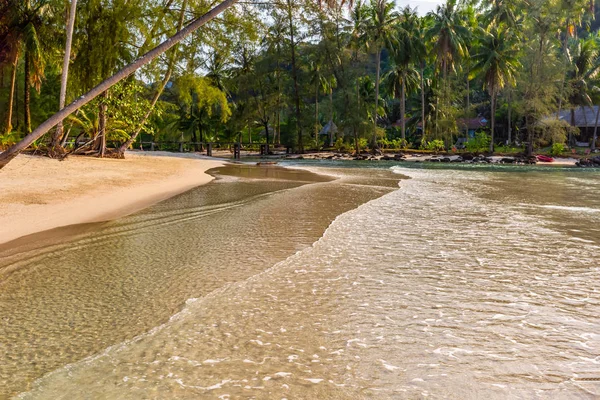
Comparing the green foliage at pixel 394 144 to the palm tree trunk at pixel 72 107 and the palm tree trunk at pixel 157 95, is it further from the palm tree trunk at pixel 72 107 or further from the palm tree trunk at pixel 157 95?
the palm tree trunk at pixel 72 107

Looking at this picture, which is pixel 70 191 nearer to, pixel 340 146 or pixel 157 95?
pixel 157 95

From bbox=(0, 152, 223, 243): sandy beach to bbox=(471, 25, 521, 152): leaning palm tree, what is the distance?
32.6 meters

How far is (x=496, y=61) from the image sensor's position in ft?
141

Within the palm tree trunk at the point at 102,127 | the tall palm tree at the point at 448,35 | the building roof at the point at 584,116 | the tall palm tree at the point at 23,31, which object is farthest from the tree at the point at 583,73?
the tall palm tree at the point at 23,31

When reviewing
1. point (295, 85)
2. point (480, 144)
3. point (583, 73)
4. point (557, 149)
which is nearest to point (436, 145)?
point (480, 144)

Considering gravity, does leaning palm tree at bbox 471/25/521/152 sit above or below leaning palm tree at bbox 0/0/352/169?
above

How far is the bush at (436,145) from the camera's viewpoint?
148 ft

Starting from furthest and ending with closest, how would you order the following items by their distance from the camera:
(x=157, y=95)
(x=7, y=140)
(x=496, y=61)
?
(x=496, y=61) < (x=157, y=95) < (x=7, y=140)

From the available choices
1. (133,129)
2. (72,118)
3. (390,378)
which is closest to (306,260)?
(390,378)

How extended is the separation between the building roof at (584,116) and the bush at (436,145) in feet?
46.2

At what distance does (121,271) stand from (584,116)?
53905mm

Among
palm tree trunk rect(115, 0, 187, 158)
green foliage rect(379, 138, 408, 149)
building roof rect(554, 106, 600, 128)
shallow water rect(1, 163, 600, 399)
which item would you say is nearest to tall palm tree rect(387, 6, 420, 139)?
green foliage rect(379, 138, 408, 149)

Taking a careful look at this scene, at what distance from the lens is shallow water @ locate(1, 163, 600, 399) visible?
338 cm

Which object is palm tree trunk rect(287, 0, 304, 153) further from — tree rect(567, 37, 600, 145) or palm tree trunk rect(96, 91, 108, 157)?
tree rect(567, 37, 600, 145)
